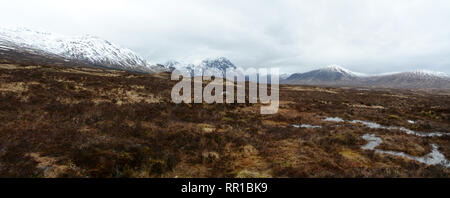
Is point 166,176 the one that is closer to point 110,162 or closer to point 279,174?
point 110,162

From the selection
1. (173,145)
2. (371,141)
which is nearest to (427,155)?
(371,141)

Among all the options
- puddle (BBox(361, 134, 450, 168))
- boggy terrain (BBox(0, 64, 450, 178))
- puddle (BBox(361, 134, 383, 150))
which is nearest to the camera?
boggy terrain (BBox(0, 64, 450, 178))

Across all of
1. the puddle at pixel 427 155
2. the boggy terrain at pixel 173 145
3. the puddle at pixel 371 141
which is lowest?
the puddle at pixel 427 155

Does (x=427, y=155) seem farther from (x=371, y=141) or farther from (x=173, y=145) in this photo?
(x=173, y=145)

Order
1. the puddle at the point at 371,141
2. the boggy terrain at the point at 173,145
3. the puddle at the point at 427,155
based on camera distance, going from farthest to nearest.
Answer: the puddle at the point at 371,141, the puddle at the point at 427,155, the boggy terrain at the point at 173,145

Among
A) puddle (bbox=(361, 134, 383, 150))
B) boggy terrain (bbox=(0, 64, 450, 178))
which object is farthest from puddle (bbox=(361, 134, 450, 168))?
boggy terrain (bbox=(0, 64, 450, 178))

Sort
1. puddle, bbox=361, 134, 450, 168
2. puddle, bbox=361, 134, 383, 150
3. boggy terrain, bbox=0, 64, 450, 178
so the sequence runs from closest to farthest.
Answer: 1. boggy terrain, bbox=0, 64, 450, 178
2. puddle, bbox=361, 134, 450, 168
3. puddle, bbox=361, 134, 383, 150

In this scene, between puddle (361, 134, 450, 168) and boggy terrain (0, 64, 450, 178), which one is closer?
boggy terrain (0, 64, 450, 178)


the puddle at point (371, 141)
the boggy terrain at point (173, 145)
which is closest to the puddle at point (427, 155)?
the puddle at point (371, 141)

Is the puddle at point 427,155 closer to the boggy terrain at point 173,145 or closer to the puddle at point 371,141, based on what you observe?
the puddle at point 371,141

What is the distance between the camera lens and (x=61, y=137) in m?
12.1

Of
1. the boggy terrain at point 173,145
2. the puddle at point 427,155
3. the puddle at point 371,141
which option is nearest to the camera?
the boggy terrain at point 173,145

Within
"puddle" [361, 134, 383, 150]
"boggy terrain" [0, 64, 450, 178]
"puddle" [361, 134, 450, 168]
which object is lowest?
"puddle" [361, 134, 450, 168]

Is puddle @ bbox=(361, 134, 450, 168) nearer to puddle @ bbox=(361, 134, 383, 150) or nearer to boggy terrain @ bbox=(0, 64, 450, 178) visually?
puddle @ bbox=(361, 134, 383, 150)
